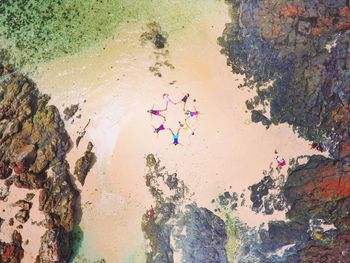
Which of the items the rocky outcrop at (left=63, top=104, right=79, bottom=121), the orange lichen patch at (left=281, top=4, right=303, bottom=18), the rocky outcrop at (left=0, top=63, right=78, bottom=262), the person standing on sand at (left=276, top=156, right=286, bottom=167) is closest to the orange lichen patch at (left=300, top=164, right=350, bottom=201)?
the person standing on sand at (left=276, top=156, right=286, bottom=167)

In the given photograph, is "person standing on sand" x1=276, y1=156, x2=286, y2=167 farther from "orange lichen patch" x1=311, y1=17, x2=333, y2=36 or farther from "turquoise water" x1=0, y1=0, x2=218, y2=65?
"turquoise water" x1=0, y1=0, x2=218, y2=65

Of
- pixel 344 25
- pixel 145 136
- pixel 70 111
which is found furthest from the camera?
pixel 70 111

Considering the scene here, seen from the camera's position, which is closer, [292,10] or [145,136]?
[292,10]

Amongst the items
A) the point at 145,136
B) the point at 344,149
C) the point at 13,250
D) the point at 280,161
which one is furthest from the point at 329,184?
the point at 13,250

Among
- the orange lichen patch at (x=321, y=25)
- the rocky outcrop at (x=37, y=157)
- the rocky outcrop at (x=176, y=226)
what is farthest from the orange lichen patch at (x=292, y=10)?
the rocky outcrop at (x=37, y=157)

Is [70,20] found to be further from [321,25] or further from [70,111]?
[321,25]

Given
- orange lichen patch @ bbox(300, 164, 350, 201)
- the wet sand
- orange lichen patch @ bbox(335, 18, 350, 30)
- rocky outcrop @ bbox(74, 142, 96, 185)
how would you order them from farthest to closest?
rocky outcrop @ bbox(74, 142, 96, 185), the wet sand, orange lichen patch @ bbox(335, 18, 350, 30), orange lichen patch @ bbox(300, 164, 350, 201)

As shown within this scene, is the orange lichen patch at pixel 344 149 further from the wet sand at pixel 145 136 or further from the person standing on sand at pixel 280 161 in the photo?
the person standing on sand at pixel 280 161
